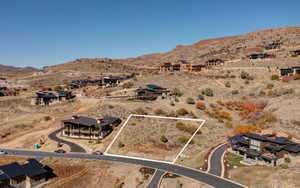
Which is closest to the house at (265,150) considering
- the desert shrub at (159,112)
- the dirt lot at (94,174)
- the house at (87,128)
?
the dirt lot at (94,174)

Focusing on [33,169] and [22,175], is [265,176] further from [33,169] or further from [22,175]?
[22,175]

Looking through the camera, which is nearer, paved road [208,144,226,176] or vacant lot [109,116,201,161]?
paved road [208,144,226,176]

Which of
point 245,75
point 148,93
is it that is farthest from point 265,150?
point 245,75

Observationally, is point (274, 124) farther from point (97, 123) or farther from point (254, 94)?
point (97, 123)

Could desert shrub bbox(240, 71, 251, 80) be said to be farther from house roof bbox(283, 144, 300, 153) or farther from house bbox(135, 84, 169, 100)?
house roof bbox(283, 144, 300, 153)

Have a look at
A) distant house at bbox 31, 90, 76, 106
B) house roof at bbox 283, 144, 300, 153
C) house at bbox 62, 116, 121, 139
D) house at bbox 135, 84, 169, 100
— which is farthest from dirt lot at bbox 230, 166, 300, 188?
distant house at bbox 31, 90, 76, 106

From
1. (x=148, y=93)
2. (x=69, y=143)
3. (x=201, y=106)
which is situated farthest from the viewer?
(x=148, y=93)

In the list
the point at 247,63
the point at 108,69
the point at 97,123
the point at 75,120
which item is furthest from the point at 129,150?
the point at 108,69
